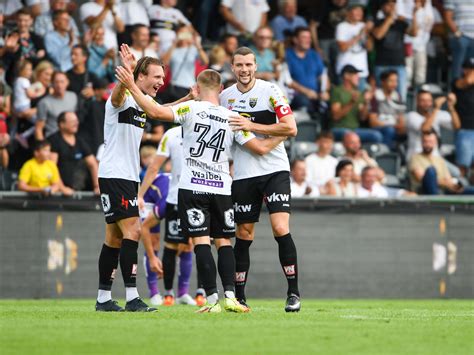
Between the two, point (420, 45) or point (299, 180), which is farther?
point (420, 45)

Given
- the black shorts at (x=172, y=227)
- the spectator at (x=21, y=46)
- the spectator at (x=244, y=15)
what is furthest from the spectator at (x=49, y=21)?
the black shorts at (x=172, y=227)

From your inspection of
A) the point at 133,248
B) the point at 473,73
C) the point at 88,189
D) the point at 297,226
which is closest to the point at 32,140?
the point at 88,189

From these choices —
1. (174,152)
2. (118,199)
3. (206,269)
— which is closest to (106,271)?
(118,199)

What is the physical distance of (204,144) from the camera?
10.8m

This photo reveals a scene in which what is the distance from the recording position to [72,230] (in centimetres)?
1711

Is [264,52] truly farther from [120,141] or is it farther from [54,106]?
[120,141]

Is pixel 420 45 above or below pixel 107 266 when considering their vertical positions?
above

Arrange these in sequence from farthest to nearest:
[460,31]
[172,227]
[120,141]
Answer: [460,31], [172,227], [120,141]

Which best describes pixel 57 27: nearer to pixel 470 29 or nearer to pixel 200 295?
pixel 200 295

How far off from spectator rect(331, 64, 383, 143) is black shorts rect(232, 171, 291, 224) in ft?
32.5

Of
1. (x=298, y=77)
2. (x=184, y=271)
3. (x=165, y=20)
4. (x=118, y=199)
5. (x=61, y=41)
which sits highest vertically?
(x=165, y=20)

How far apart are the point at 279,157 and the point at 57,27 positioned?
29.6 ft

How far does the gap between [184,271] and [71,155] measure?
118 inches

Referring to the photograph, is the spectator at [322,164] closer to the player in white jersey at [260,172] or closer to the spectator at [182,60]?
the spectator at [182,60]
